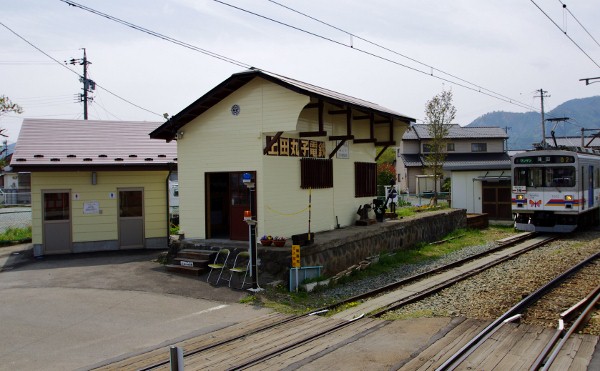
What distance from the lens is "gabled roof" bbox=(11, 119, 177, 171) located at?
44.9 ft

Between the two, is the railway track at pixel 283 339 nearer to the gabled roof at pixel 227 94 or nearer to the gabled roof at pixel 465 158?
the gabled roof at pixel 227 94

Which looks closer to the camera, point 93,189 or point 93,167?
point 93,167

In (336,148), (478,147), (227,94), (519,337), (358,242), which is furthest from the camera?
(478,147)

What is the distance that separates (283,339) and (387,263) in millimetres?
7606

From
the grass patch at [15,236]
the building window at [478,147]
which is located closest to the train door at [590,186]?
the grass patch at [15,236]

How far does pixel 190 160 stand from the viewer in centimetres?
1327

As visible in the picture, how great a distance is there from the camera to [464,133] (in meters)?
47.5

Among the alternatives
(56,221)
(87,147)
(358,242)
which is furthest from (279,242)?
(87,147)

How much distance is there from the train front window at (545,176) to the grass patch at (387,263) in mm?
2291

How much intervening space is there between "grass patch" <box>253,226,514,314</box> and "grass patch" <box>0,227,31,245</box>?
11.3 metres

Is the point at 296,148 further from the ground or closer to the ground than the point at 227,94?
closer to the ground

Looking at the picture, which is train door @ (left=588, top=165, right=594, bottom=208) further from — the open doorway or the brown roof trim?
the brown roof trim

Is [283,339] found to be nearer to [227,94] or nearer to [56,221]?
[227,94]

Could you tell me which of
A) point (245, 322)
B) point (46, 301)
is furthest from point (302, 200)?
point (46, 301)
